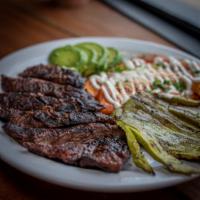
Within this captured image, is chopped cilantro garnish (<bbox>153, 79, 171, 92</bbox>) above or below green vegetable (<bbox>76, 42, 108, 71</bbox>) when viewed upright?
below

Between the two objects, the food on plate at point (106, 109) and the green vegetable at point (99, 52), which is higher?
the green vegetable at point (99, 52)

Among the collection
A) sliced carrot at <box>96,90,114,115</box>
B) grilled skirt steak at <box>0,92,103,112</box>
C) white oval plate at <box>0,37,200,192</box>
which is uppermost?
sliced carrot at <box>96,90,114,115</box>

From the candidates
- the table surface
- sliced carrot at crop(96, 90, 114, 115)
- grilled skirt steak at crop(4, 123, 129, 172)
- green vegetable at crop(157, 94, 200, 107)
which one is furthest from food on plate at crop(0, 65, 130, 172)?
the table surface

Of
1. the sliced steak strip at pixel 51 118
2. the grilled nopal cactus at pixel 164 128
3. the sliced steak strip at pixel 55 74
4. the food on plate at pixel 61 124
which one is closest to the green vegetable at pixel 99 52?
the sliced steak strip at pixel 55 74

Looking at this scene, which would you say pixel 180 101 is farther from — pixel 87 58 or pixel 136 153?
pixel 87 58

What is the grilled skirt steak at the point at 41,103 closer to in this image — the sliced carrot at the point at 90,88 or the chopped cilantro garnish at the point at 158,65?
the sliced carrot at the point at 90,88

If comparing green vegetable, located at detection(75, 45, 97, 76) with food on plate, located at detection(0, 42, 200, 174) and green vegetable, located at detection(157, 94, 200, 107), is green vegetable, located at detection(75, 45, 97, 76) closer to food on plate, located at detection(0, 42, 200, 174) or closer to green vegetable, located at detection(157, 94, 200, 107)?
food on plate, located at detection(0, 42, 200, 174)

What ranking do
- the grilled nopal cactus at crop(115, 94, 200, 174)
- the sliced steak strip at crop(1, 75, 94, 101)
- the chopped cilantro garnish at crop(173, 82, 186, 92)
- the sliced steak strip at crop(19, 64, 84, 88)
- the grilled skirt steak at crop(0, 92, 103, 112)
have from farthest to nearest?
the chopped cilantro garnish at crop(173, 82, 186, 92), the sliced steak strip at crop(19, 64, 84, 88), the sliced steak strip at crop(1, 75, 94, 101), the grilled skirt steak at crop(0, 92, 103, 112), the grilled nopal cactus at crop(115, 94, 200, 174)
